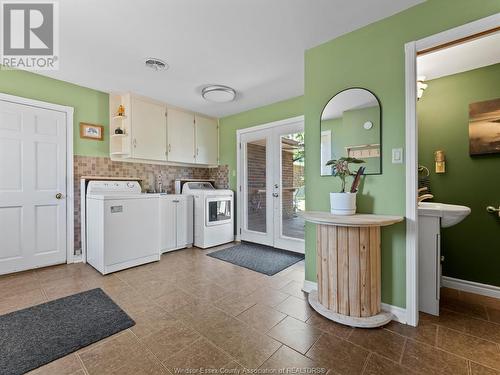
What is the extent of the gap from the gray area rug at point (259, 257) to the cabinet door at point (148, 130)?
1780 mm

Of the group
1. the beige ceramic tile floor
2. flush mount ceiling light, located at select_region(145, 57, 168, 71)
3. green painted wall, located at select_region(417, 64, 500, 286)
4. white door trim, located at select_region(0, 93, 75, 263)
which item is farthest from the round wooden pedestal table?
white door trim, located at select_region(0, 93, 75, 263)

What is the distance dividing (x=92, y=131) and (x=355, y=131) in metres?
3.34

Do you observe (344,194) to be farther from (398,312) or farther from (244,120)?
(244,120)

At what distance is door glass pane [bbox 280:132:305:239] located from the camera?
3.56 m

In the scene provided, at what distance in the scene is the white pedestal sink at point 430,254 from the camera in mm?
1831

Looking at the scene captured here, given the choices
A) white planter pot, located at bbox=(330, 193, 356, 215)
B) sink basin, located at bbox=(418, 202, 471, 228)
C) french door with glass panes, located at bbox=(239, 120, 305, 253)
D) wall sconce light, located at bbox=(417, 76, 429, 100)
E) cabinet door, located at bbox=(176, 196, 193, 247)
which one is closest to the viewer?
sink basin, located at bbox=(418, 202, 471, 228)

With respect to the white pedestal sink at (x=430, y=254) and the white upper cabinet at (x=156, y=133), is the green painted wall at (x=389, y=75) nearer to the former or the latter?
the white pedestal sink at (x=430, y=254)

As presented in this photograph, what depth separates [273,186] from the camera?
3.74 meters

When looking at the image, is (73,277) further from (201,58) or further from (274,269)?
(201,58)

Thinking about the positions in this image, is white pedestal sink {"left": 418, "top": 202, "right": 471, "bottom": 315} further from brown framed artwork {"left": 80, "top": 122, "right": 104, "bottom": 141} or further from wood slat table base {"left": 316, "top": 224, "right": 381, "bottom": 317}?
brown framed artwork {"left": 80, "top": 122, "right": 104, "bottom": 141}

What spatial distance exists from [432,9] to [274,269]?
2.77 m

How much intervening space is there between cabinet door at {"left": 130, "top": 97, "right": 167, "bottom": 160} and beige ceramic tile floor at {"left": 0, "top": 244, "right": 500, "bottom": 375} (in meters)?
1.81

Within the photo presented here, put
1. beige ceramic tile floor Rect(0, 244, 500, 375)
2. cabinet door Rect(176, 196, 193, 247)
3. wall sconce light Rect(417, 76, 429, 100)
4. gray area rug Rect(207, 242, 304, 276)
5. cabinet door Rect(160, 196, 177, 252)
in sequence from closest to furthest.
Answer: beige ceramic tile floor Rect(0, 244, 500, 375) < wall sconce light Rect(417, 76, 429, 100) < gray area rug Rect(207, 242, 304, 276) < cabinet door Rect(160, 196, 177, 252) < cabinet door Rect(176, 196, 193, 247)

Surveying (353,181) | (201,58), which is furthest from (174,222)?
(353,181)
